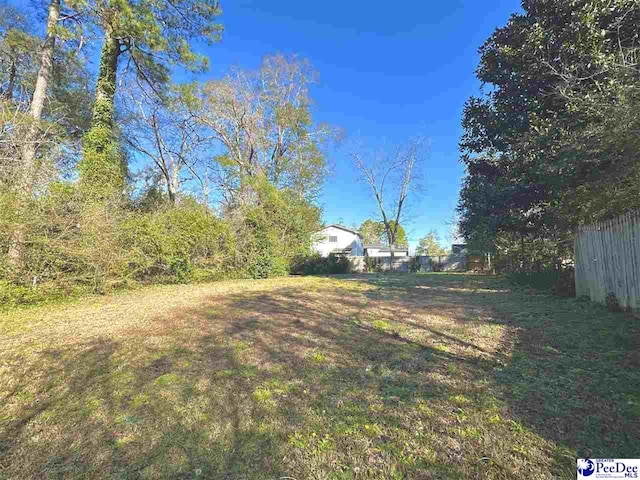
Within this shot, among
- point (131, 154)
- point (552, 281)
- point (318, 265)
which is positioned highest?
point (131, 154)

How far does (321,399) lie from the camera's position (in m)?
2.42

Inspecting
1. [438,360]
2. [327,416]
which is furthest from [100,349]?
[438,360]

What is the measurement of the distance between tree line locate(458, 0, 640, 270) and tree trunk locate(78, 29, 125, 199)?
423 inches

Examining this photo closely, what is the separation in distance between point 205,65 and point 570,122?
11287mm

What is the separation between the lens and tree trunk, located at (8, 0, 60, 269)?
248 inches

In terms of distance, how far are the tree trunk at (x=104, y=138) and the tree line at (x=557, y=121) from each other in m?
10.8

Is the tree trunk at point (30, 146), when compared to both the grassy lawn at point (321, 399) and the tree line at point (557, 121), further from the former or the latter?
the tree line at point (557, 121)

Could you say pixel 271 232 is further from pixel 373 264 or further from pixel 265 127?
pixel 373 264

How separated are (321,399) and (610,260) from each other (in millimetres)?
5229

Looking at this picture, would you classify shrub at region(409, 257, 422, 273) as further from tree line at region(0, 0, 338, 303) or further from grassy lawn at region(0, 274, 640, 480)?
grassy lawn at region(0, 274, 640, 480)

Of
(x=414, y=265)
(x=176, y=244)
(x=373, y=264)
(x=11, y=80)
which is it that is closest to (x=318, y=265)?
(x=373, y=264)

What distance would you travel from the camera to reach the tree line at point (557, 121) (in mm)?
5180

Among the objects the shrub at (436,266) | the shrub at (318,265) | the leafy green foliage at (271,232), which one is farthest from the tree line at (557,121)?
the shrub at (436,266)

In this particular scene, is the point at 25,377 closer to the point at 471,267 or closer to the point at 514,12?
the point at 514,12
